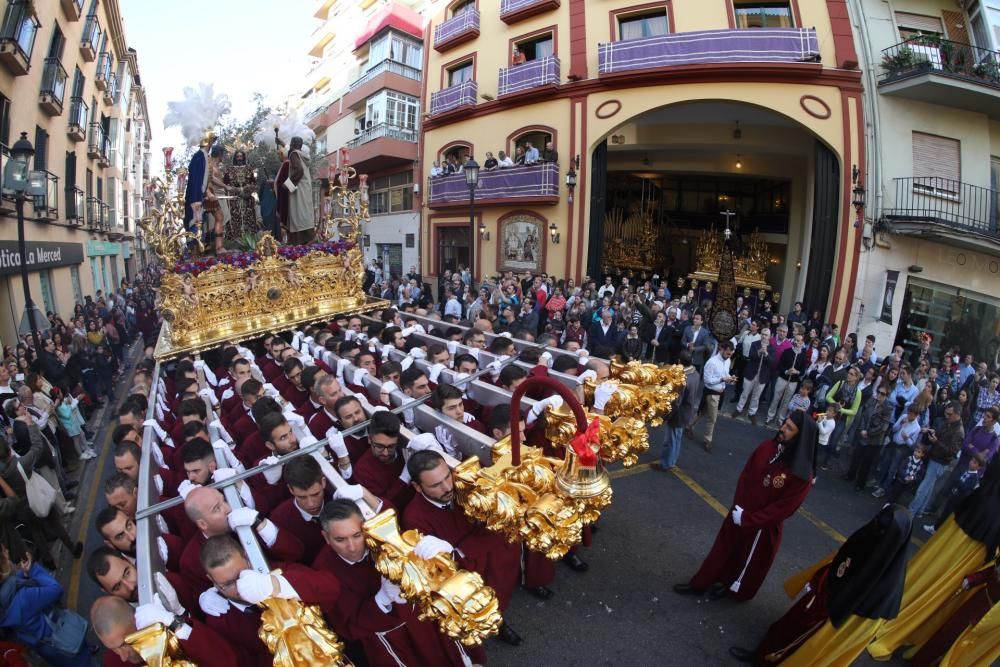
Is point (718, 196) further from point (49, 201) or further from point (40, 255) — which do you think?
point (49, 201)

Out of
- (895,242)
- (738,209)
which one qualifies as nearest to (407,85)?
(738,209)

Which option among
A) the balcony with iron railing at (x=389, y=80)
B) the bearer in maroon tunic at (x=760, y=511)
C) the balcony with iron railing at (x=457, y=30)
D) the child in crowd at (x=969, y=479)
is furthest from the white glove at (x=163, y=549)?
the balcony with iron railing at (x=389, y=80)

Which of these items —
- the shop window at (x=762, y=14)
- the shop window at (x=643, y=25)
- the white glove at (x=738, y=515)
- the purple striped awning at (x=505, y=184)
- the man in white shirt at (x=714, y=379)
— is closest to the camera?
the white glove at (x=738, y=515)

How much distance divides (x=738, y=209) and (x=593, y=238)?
6.67 meters

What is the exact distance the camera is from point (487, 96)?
17.8 m

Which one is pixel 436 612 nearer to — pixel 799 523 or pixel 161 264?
pixel 799 523

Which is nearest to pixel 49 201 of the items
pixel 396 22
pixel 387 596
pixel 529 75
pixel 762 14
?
pixel 529 75

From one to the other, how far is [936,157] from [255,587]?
16714 millimetres

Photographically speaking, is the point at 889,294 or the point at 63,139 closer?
the point at 889,294

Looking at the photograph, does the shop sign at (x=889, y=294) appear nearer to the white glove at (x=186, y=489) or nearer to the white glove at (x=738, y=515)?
the white glove at (x=738, y=515)

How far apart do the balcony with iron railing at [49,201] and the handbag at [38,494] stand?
10.6m

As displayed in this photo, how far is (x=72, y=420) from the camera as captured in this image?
709 centimetres

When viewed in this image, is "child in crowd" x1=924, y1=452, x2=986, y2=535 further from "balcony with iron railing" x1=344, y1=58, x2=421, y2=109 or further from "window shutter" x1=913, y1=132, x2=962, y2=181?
"balcony with iron railing" x1=344, y1=58, x2=421, y2=109

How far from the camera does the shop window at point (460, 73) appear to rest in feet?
61.3
